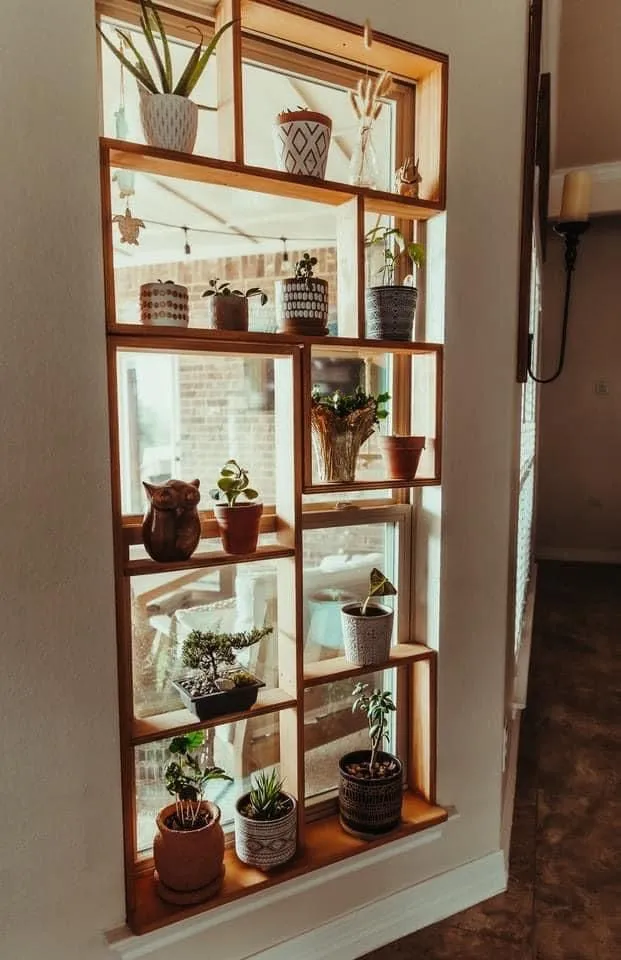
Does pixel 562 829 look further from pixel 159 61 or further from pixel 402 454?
pixel 159 61

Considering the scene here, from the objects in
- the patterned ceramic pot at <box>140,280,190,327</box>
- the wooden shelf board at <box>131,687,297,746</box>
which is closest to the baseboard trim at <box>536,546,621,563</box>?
the wooden shelf board at <box>131,687,297,746</box>

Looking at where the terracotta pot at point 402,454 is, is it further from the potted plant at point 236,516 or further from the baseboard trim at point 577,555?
the baseboard trim at point 577,555

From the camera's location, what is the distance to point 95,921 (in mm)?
1319

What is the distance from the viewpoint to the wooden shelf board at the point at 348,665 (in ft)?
5.20

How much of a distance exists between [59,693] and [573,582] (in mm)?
3877

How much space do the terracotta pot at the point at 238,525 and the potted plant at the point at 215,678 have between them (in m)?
0.23

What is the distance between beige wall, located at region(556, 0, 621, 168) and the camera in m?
3.78

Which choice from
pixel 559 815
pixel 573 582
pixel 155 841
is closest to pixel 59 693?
pixel 155 841

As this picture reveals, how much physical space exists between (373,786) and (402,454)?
0.82 m

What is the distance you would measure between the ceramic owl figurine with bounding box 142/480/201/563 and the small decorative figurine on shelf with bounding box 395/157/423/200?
2.85 ft

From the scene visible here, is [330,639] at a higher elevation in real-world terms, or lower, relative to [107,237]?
lower

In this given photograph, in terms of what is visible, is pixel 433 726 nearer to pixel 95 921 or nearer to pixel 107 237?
pixel 95 921

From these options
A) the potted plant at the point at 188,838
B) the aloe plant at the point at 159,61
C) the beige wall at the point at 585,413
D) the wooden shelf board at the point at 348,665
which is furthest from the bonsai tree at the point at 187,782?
the beige wall at the point at 585,413

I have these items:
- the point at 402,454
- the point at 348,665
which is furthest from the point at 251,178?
the point at 348,665
